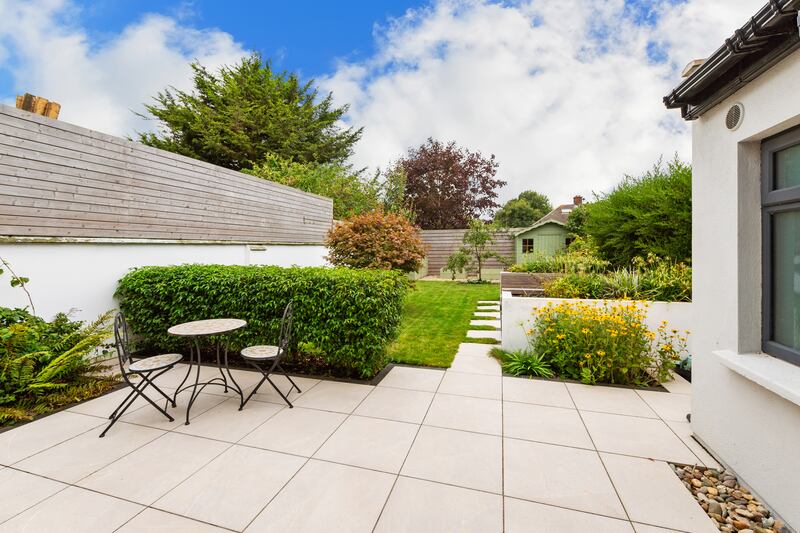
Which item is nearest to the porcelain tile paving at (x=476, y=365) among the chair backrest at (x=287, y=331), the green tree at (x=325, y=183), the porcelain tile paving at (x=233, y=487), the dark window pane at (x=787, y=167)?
the chair backrest at (x=287, y=331)

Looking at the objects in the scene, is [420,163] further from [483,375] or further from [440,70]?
[483,375]

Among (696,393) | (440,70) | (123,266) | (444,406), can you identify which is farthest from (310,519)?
(440,70)

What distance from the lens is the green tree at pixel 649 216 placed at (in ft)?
16.7

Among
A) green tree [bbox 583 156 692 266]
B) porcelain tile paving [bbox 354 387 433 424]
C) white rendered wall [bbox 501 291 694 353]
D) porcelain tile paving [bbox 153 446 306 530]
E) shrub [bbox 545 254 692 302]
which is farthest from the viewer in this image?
green tree [bbox 583 156 692 266]

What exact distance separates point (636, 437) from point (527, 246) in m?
11.1

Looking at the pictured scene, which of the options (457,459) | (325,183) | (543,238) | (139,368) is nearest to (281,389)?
(139,368)

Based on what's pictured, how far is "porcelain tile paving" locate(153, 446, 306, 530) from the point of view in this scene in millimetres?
1740

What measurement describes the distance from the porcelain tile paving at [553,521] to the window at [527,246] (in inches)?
470

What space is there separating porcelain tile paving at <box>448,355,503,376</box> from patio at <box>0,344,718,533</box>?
21.2 inches

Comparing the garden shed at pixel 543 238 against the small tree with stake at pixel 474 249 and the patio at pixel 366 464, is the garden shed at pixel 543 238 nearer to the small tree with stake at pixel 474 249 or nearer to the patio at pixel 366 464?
the small tree with stake at pixel 474 249

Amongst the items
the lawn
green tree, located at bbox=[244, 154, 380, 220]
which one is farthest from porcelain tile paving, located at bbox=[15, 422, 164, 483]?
green tree, located at bbox=[244, 154, 380, 220]

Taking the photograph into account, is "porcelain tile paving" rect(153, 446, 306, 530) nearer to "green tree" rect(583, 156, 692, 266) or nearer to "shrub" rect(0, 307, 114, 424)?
"shrub" rect(0, 307, 114, 424)

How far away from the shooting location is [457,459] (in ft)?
7.25

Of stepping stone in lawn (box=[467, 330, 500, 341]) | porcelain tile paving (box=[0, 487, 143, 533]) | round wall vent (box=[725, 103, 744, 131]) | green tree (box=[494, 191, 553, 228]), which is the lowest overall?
porcelain tile paving (box=[0, 487, 143, 533])
